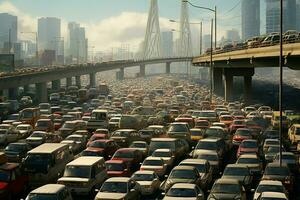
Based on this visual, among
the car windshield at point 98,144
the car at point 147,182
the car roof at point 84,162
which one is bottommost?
the car at point 147,182

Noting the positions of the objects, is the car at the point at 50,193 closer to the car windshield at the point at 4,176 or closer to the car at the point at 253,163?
the car windshield at the point at 4,176

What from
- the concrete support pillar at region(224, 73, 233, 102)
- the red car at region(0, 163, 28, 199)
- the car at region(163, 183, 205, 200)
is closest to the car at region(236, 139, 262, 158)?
the car at region(163, 183, 205, 200)

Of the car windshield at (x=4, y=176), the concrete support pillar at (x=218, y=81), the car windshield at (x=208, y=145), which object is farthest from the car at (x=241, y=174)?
the concrete support pillar at (x=218, y=81)

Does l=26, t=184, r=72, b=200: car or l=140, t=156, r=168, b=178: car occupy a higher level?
l=26, t=184, r=72, b=200: car

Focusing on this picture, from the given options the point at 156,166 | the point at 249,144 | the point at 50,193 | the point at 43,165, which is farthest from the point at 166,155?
the point at 50,193

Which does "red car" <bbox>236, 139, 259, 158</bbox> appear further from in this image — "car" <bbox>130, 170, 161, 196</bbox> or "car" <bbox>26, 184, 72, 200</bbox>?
"car" <bbox>26, 184, 72, 200</bbox>

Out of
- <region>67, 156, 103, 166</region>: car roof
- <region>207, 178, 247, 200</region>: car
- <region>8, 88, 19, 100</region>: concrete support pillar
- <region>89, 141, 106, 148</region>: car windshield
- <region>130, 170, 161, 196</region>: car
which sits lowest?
<region>130, 170, 161, 196</region>: car

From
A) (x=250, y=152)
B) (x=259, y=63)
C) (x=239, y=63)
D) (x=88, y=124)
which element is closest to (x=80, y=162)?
(x=250, y=152)
